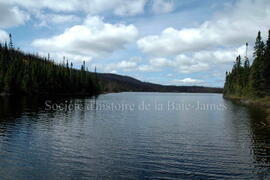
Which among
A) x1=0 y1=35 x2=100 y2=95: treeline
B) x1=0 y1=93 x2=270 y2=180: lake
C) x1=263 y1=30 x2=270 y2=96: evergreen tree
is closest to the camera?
x1=0 y1=93 x2=270 y2=180: lake

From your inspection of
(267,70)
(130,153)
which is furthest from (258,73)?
(130,153)

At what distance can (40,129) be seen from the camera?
3562cm

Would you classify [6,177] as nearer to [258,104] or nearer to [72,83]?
[258,104]

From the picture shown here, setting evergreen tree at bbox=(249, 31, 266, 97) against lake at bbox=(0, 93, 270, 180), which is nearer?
lake at bbox=(0, 93, 270, 180)

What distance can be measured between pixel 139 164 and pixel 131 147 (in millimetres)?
5751

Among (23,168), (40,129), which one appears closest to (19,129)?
(40,129)

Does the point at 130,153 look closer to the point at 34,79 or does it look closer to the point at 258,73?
the point at 258,73

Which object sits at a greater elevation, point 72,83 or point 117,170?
point 72,83

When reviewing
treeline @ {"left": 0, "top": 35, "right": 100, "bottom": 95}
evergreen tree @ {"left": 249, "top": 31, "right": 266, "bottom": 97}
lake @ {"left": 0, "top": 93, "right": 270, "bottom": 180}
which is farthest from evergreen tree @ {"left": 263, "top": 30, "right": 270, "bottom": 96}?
treeline @ {"left": 0, "top": 35, "right": 100, "bottom": 95}

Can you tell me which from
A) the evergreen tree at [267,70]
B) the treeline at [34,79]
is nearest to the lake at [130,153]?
the evergreen tree at [267,70]

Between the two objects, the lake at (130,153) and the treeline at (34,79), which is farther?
the treeline at (34,79)

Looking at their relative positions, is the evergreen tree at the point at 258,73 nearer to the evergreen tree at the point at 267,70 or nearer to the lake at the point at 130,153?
the evergreen tree at the point at 267,70

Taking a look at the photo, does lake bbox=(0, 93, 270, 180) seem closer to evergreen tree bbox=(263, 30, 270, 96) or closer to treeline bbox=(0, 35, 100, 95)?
evergreen tree bbox=(263, 30, 270, 96)

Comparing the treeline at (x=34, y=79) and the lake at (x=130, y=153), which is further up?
the treeline at (x=34, y=79)
